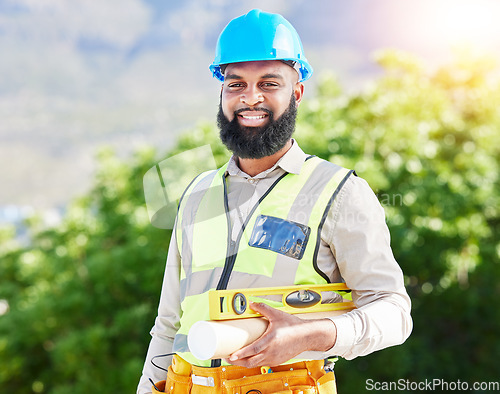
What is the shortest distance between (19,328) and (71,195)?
6.51m

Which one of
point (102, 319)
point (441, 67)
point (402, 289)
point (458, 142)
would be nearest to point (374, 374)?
point (102, 319)

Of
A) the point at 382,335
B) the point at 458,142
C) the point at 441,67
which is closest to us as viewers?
the point at 382,335

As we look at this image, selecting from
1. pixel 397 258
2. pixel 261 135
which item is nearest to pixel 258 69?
pixel 261 135

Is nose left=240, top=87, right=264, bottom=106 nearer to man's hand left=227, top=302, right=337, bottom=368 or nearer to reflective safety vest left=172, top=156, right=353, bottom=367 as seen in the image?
reflective safety vest left=172, top=156, right=353, bottom=367

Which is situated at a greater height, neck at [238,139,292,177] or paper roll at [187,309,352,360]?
neck at [238,139,292,177]

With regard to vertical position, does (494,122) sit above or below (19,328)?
above

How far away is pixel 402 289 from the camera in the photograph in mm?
1410

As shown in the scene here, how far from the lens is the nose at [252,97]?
1545 millimetres

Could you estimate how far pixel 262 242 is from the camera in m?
1.50

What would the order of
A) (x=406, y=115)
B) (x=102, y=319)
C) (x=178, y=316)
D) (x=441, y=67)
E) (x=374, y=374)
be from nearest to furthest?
(x=178, y=316), (x=374, y=374), (x=102, y=319), (x=406, y=115), (x=441, y=67)

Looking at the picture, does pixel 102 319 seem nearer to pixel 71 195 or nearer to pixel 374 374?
pixel 374 374

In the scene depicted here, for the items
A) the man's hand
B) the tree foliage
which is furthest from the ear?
the tree foliage

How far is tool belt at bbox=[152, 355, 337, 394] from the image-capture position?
1.43 meters

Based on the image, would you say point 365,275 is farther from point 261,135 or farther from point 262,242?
point 261,135
